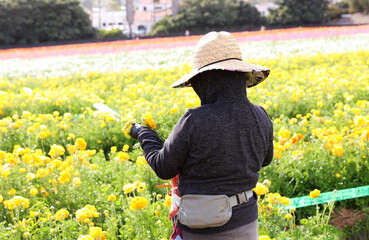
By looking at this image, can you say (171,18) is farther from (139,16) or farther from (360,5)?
(139,16)

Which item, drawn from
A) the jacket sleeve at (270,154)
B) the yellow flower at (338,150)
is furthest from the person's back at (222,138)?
the yellow flower at (338,150)

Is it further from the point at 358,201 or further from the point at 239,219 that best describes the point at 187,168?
the point at 358,201

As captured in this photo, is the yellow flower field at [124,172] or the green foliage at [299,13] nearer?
the yellow flower field at [124,172]

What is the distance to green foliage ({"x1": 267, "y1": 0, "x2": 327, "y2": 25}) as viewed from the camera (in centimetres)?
4353

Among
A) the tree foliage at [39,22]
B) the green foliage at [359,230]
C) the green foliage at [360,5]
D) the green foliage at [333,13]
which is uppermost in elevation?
the green foliage at [360,5]

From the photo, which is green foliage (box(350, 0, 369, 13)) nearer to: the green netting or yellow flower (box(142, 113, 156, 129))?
the green netting

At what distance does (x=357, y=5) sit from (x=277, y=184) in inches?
2262

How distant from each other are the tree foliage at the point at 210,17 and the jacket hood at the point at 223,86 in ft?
130

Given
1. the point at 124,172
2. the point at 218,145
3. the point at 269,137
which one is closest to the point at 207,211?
the point at 218,145

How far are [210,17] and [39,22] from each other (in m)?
16.0

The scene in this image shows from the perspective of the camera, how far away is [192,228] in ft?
6.99

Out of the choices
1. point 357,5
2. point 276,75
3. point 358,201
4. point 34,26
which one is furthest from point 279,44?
point 357,5

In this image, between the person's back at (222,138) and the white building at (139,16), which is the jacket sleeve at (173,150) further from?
the white building at (139,16)

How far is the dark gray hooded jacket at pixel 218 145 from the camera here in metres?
2.01
